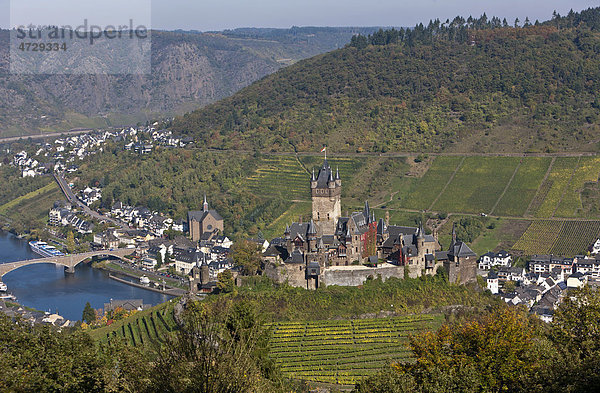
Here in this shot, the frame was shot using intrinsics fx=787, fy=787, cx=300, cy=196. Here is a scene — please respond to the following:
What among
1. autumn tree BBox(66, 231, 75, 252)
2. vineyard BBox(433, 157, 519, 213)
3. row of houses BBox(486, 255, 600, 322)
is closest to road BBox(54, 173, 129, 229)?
autumn tree BBox(66, 231, 75, 252)

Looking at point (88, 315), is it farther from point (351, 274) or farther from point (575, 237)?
point (575, 237)

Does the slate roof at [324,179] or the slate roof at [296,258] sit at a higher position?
the slate roof at [324,179]

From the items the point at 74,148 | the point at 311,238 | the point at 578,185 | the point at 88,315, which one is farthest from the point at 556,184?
the point at 74,148

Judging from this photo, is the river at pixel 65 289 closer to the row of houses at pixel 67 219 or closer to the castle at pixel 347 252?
the row of houses at pixel 67 219

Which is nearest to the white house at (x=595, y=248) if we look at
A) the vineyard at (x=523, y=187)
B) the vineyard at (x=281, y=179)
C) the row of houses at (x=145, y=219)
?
the vineyard at (x=523, y=187)

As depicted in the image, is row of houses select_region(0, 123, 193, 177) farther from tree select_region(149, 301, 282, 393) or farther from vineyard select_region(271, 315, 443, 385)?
tree select_region(149, 301, 282, 393)

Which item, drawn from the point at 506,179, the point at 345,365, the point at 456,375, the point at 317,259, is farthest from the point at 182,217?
the point at 456,375

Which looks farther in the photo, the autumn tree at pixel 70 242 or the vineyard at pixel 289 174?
the vineyard at pixel 289 174
